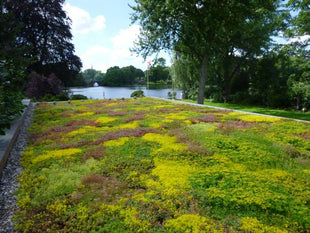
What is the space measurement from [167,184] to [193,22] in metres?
16.7

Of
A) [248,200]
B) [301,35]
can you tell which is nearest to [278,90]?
[301,35]

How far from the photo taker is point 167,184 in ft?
14.2

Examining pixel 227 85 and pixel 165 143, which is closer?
pixel 165 143

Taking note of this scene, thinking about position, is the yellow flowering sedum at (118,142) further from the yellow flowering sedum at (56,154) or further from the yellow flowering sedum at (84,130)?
the yellow flowering sedum at (84,130)

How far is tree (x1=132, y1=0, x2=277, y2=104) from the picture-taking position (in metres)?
17.3

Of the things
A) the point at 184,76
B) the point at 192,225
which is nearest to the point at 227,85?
the point at 184,76

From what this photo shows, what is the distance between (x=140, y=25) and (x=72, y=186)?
17.8 meters

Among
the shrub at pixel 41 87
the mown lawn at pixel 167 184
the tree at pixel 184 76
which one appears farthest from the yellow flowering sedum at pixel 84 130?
the tree at pixel 184 76

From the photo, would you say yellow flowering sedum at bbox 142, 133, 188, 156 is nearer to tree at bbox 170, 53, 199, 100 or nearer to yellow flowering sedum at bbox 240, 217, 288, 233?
yellow flowering sedum at bbox 240, 217, 288, 233

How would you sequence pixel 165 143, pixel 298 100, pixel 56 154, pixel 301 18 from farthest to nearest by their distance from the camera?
pixel 298 100 < pixel 301 18 < pixel 165 143 < pixel 56 154

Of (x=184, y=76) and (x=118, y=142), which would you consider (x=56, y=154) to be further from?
(x=184, y=76)

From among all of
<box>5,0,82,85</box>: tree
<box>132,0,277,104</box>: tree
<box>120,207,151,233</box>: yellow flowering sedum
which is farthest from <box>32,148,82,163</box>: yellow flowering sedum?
<box>5,0,82,85</box>: tree

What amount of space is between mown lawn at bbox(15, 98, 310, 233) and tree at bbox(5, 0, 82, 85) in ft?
85.6

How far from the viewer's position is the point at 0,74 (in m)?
8.47
